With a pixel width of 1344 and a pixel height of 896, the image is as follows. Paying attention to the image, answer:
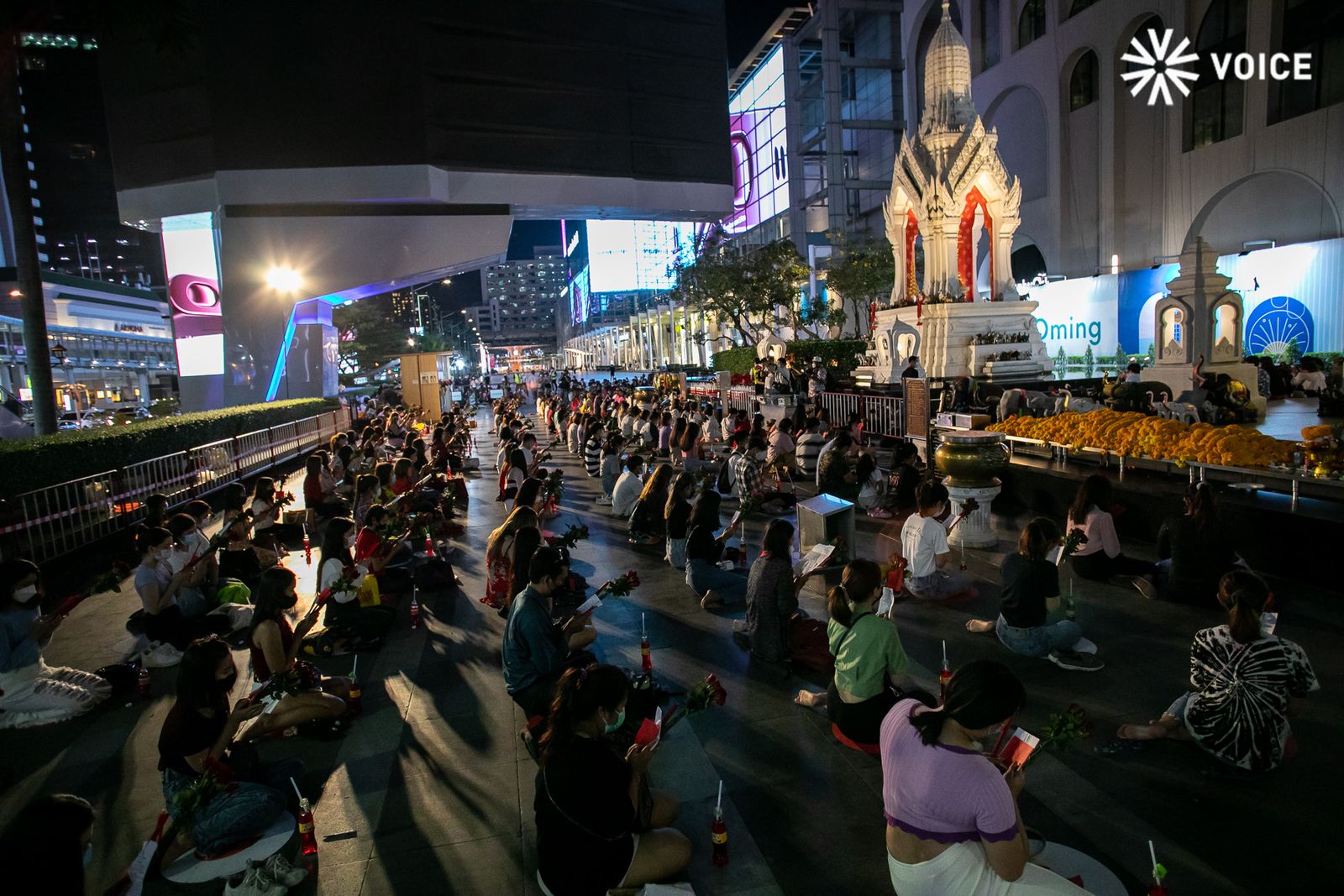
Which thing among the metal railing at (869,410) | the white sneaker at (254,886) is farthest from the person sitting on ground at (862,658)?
the metal railing at (869,410)

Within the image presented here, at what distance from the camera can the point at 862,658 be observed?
4.84 m

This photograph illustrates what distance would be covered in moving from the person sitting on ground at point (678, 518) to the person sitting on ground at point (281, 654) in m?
4.36

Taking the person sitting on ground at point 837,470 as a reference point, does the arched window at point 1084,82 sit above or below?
above

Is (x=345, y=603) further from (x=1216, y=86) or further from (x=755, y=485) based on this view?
(x=1216, y=86)

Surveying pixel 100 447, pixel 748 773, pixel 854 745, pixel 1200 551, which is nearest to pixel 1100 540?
pixel 1200 551

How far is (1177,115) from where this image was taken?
30906mm

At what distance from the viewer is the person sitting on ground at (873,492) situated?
39.8 feet

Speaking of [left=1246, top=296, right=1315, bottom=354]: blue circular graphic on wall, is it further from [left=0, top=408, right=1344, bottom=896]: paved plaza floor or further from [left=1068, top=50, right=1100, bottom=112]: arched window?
[left=0, top=408, right=1344, bottom=896]: paved plaza floor

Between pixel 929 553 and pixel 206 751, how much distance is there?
20.4 feet

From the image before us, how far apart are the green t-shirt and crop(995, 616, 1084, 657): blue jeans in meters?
1.86

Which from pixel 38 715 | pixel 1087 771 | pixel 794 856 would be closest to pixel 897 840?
pixel 794 856

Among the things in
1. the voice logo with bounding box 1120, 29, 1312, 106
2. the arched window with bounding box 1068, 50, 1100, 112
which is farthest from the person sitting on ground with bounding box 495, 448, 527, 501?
the arched window with bounding box 1068, 50, 1100, 112

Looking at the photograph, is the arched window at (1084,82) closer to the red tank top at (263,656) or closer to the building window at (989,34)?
the building window at (989,34)

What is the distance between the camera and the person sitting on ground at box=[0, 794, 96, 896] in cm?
258
